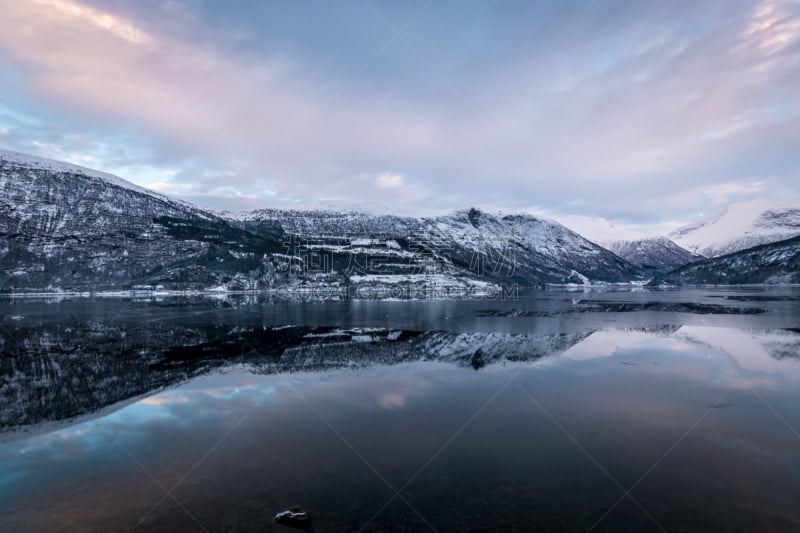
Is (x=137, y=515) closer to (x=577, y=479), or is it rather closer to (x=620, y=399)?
(x=577, y=479)

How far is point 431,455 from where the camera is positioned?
17688mm

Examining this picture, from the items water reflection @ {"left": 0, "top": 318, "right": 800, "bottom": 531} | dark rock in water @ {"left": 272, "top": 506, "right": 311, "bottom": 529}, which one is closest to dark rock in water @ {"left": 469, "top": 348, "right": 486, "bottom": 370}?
water reflection @ {"left": 0, "top": 318, "right": 800, "bottom": 531}

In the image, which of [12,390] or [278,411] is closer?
[278,411]

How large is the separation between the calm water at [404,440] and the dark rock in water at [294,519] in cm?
28

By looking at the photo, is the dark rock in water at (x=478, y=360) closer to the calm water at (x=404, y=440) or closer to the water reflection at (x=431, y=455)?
the calm water at (x=404, y=440)

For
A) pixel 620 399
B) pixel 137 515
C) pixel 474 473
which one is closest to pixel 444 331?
pixel 620 399

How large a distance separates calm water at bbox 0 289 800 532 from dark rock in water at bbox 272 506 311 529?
279mm

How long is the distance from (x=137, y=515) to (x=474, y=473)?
11131mm

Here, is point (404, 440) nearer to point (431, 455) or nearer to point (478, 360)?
point (431, 455)

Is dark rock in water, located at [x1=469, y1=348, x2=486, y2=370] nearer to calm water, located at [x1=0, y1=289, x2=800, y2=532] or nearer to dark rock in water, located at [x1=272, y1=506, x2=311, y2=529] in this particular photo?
calm water, located at [x1=0, y1=289, x2=800, y2=532]

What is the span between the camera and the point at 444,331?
57531 mm

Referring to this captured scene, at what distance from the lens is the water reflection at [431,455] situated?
43.5 feet

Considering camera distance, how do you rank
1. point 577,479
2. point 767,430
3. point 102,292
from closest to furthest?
point 577,479, point 767,430, point 102,292

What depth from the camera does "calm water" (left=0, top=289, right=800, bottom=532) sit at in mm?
13391
